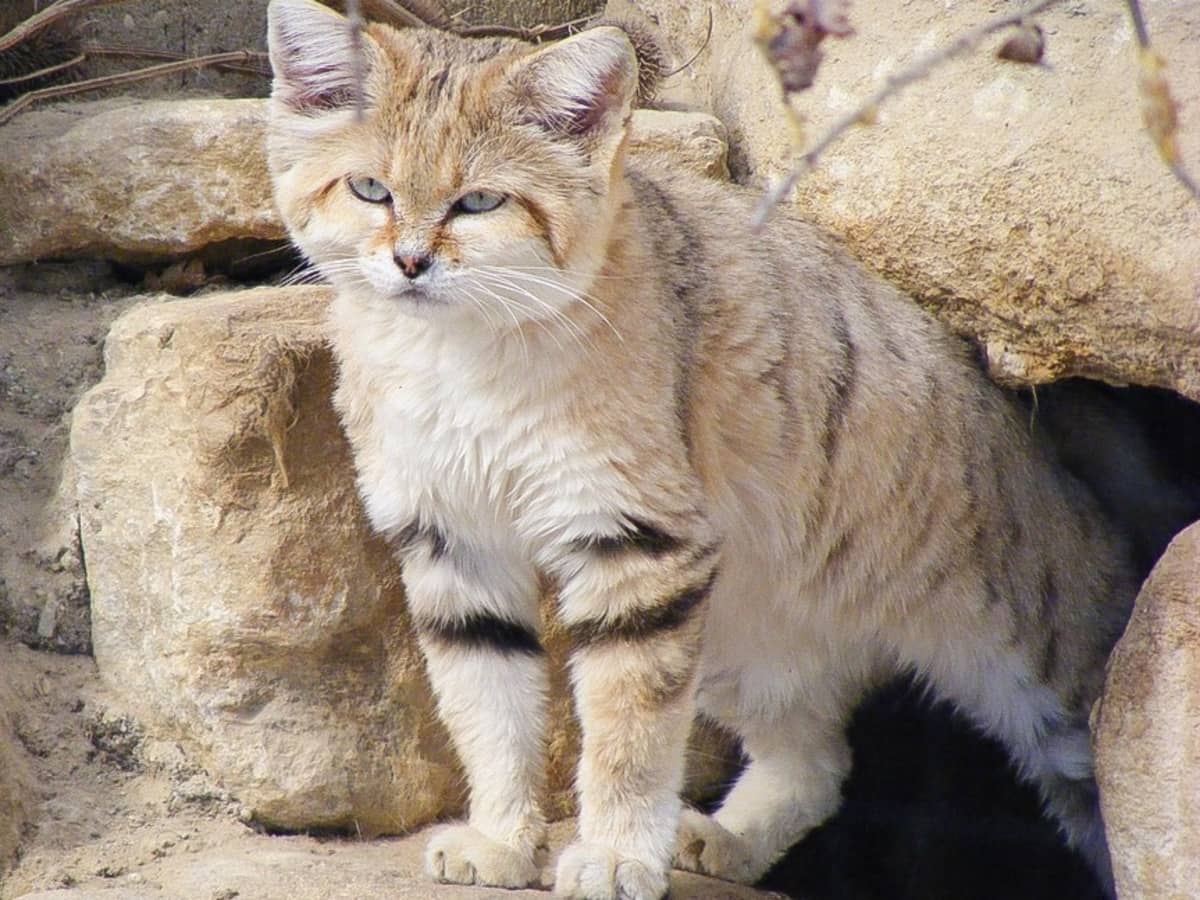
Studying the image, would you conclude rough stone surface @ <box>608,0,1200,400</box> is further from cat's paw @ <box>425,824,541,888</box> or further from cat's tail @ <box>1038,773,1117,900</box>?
cat's paw @ <box>425,824,541,888</box>

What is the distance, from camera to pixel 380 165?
2.56 metres

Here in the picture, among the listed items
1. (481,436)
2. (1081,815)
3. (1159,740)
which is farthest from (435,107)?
(1081,815)

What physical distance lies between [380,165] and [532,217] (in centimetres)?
28

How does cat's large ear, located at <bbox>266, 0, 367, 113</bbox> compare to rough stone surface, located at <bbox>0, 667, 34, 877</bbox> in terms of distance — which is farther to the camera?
rough stone surface, located at <bbox>0, 667, 34, 877</bbox>

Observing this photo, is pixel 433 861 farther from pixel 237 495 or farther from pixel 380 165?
pixel 380 165

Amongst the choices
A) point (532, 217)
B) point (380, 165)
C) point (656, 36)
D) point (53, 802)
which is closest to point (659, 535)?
point (532, 217)

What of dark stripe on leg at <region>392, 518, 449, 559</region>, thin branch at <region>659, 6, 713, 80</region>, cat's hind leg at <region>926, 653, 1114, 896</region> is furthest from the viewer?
thin branch at <region>659, 6, 713, 80</region>

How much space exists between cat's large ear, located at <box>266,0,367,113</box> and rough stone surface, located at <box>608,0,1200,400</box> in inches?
45.4

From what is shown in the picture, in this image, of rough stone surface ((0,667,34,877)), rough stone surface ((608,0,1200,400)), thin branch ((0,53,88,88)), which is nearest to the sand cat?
rough stone surface ((608,0,1200,400))

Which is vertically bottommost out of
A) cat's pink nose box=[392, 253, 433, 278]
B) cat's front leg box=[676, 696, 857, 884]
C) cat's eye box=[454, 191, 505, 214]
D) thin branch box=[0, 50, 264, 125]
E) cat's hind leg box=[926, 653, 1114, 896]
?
cat's front leg box=[676, 696, 857, 884]

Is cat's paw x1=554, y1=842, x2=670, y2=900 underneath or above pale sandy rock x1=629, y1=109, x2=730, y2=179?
underneath

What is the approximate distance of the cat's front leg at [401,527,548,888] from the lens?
2.98 meters

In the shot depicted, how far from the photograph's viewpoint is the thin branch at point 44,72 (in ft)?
11.7

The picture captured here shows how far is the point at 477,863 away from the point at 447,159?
1348 millimetres
